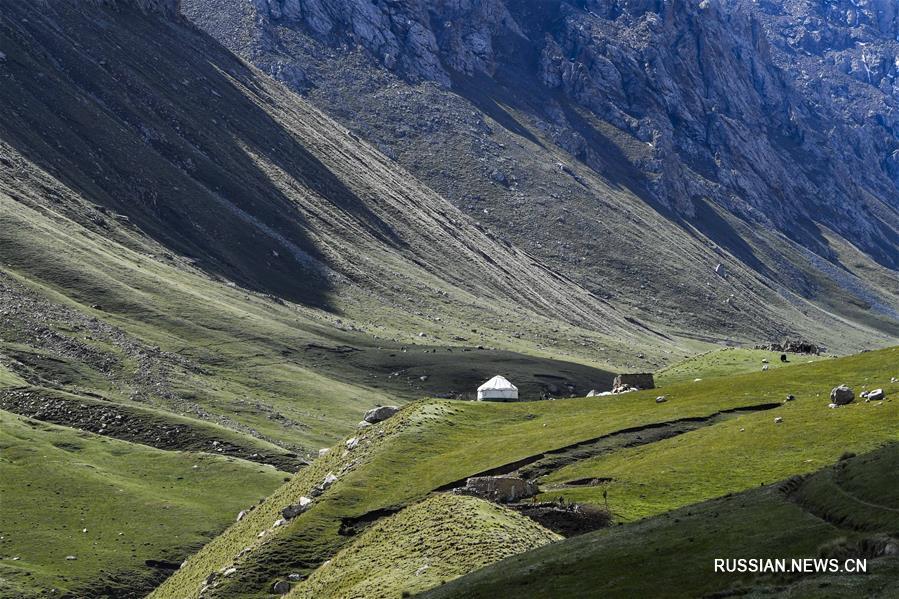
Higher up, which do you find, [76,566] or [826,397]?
[826,397]

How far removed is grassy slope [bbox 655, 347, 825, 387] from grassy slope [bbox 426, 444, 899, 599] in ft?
212

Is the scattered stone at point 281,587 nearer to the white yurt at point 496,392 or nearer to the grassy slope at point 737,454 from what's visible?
the grassy slope at point 737,454

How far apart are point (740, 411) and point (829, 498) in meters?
38.3

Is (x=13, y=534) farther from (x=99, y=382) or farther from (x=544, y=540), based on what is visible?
(x=544, y=540)

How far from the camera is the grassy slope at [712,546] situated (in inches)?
1743

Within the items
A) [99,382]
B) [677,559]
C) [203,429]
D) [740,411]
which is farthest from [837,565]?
[99,382]

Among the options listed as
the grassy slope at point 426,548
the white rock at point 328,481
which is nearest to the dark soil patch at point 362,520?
the grassy slope at point 426,548

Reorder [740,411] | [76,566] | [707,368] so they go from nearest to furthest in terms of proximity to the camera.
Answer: [740,411]
[76,566]
[707,368]

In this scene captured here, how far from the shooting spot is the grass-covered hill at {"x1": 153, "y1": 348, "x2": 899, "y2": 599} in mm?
69625

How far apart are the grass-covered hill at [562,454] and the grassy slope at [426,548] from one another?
0.35 metres

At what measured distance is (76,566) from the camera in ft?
375

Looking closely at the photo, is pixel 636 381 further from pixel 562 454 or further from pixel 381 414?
pixel 562 454

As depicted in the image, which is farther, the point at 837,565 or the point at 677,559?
the point at 677,559

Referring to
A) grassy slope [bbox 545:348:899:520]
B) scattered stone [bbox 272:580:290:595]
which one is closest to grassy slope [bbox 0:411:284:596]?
scattered stone [bbox 272:580:290:595]
